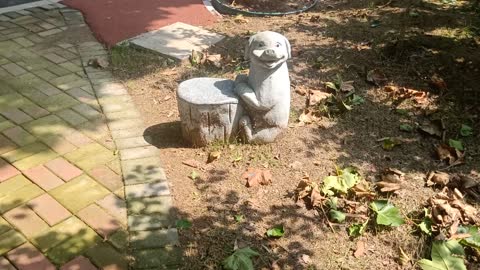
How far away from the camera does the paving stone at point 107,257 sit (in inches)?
122

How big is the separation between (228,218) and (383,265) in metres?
1.21

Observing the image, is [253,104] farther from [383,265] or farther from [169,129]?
[383,265]

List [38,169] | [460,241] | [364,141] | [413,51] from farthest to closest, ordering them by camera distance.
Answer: [413,51]
[364,141]
[38,169]
[460,241]

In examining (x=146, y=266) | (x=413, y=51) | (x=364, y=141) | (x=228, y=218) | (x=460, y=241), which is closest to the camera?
(x=146, y=266)

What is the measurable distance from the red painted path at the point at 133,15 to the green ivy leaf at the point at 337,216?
4.32m

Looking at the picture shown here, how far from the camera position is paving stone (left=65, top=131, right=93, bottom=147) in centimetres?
440

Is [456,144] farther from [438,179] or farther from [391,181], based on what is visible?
[391,181]

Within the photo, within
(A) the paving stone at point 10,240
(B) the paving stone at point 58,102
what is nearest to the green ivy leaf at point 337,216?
(A) the paving stone at point 10,240

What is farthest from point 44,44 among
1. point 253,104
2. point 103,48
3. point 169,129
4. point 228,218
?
point 228,218

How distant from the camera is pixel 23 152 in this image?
4.23 meters

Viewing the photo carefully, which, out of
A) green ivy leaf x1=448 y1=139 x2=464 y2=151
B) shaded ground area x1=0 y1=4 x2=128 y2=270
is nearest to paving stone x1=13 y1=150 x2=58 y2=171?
shaded ground area x1=0 y1=4 x2=128 y2=270

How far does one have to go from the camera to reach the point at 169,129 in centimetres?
470

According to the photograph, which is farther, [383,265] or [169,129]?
[169,129]

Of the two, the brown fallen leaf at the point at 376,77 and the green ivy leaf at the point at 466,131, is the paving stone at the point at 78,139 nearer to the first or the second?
the brown fallen leaf at the point at 376,77
